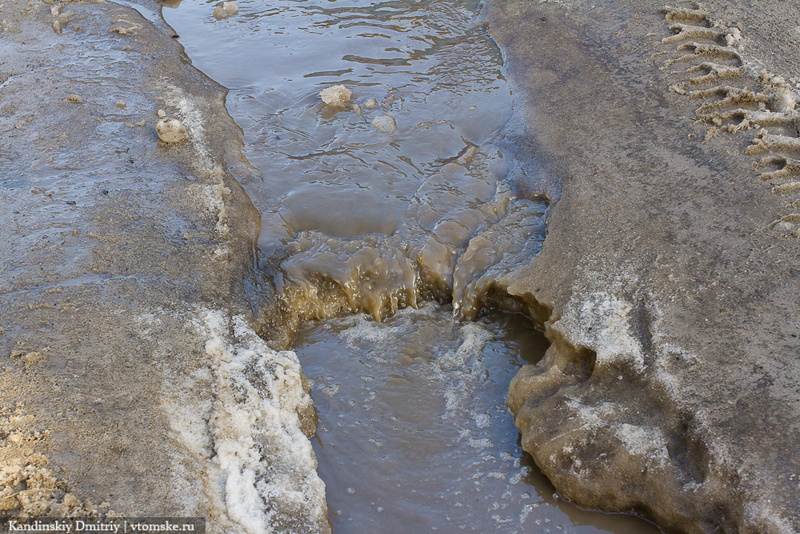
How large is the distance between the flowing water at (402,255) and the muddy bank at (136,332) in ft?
1.03

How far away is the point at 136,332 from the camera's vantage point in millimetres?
3287

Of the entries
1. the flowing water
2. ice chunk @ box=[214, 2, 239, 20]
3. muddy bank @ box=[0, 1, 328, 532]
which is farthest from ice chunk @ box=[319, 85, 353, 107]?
ice chunk @ box=[214, 2, 239, 20]

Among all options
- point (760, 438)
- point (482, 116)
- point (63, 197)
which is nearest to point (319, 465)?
point (760, 438)

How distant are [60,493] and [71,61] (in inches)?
223

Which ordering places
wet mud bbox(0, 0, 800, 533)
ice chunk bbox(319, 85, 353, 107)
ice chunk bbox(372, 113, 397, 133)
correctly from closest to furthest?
wet mud bbox(0, 0, 800, 533), ice chunk bbox(372, 113, 397, 133), ice chunk bbox(319, 85, 353, 107)

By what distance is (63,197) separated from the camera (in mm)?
4379

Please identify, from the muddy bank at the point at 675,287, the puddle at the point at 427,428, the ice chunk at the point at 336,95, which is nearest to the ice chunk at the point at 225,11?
the ice chunk at the point at 336,95

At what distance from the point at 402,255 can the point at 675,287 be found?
175cm

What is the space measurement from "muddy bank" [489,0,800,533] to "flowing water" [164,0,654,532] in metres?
0.26

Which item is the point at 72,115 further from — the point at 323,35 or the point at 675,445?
the point at 675,445

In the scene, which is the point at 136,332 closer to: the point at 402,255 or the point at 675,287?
the point at 402,255

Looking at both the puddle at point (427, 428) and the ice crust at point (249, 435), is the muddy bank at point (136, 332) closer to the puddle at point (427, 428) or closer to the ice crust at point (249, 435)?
the ice crust at point (249, 435)

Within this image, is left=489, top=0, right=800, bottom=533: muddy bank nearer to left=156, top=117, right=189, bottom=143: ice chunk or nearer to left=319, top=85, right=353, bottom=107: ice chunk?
left=319, top=85, right=353, bottom=107: ice chunk

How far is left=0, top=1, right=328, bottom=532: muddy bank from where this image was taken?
2.60 m
